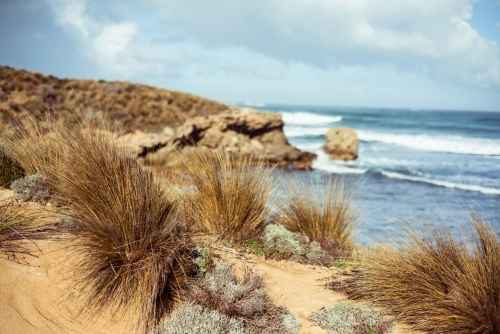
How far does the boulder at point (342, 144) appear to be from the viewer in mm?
21688

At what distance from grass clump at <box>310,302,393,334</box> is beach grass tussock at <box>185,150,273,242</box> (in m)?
1.67

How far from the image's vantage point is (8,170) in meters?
5.76

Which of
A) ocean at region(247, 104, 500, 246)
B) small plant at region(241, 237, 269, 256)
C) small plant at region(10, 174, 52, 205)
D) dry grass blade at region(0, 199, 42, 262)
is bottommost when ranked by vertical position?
ocean at region(247, 104, 500, 246)

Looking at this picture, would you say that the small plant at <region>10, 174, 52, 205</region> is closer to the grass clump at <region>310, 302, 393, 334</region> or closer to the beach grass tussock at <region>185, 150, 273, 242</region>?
the beach grass tussock at <region>185, 150, 273, 242</region>

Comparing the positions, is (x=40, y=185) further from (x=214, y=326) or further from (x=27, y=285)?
(x=214, y=326)

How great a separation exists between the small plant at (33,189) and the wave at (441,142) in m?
19.1

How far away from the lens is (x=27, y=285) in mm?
3602

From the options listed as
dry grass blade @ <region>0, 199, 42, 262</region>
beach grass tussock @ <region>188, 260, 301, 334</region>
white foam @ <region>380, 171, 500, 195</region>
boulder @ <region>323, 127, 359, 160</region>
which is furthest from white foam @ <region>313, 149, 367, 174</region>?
dry grass blade @ <region>0, 199, 42, 262</region>

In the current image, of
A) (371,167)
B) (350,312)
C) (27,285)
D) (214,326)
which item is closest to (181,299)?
(214,326)

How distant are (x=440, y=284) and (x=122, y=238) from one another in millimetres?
2915

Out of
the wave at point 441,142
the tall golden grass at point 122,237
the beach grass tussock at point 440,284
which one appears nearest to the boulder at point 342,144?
the wave at point 441,142

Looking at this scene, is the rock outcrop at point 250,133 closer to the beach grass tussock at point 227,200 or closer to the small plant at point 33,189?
the beach grass tussock at point 227,200

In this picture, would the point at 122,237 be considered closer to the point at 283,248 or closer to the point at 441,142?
the point at 283,248

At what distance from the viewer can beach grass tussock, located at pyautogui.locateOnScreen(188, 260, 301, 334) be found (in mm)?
3648
